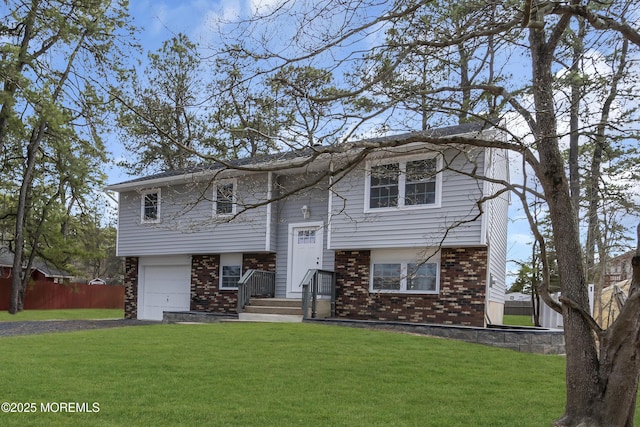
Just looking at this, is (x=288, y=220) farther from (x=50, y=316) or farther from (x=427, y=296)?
(x=50, y=316)

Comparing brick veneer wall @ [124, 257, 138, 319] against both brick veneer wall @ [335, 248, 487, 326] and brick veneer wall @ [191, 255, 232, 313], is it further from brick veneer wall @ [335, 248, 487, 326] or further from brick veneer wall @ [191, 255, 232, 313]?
brick veneer wall @ [335, 248, 487, 326]

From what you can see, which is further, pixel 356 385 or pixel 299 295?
pixel 299 295

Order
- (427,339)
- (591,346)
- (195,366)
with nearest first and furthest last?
1. (591,346)
2. (195,366)
3. (427,339)

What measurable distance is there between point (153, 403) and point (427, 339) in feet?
19.1

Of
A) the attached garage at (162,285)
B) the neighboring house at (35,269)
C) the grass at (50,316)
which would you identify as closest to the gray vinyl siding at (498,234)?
the attached garage at (162,285)

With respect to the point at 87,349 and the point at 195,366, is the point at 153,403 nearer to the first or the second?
the point at 195,366

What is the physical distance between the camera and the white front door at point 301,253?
1438 cm

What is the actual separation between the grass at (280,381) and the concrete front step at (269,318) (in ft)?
10.7

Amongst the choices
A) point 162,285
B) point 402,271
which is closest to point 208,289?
point 162,285

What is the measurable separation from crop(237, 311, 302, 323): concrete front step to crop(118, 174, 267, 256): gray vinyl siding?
204 cm

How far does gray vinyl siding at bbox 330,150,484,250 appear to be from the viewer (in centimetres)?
1152

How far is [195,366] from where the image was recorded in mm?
6988

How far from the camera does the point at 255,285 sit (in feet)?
47.6

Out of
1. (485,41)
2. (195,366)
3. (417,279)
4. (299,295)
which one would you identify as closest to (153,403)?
(195,366)
